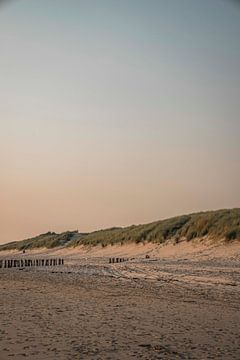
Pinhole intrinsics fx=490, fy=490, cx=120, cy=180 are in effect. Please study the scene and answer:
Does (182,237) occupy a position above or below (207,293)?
above

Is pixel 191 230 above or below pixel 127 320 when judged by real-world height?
above

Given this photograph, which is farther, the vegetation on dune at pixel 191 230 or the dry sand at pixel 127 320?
the vegetation on dune at pixel 191 230

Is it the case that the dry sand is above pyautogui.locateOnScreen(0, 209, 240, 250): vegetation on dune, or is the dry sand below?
below

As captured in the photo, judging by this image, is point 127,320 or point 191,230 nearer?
point 127,320

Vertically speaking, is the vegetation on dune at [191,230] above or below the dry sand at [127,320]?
above

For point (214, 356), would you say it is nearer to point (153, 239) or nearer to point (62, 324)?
point (62, 324)

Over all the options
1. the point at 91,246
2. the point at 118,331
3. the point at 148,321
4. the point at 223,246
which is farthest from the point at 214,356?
the point at 91,246

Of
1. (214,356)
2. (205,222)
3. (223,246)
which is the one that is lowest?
(214,356)

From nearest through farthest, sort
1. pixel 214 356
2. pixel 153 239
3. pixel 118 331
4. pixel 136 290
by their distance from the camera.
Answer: pixel 214 356, pixel 118 331, pixel 136 290, pixel 153 239

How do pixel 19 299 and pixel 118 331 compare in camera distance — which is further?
pixel 19 299

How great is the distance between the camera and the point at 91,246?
58.2 meters

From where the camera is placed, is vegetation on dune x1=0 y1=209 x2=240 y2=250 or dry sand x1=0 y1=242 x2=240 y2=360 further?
vegetation on dune x1=0 y1=209 x2=240 y2=250

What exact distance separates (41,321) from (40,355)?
10.0ft

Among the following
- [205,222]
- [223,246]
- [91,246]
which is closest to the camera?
[223,246]
